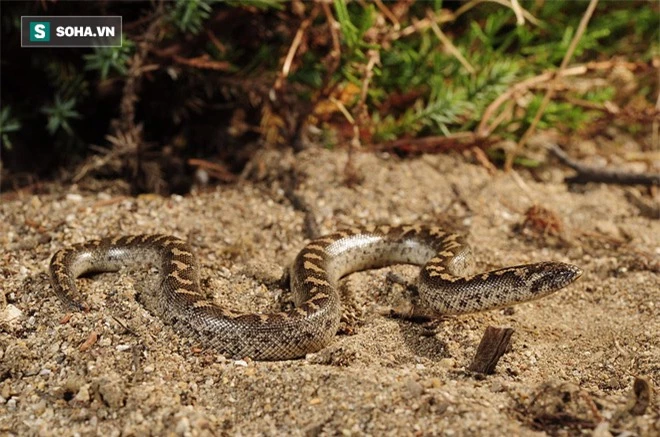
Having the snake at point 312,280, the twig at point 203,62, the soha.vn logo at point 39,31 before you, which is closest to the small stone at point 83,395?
the snake at point 312,280

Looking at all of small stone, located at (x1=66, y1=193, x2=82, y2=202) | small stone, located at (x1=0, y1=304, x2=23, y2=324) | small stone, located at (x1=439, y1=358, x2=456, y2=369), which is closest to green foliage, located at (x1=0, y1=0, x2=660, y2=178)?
small stone, located at (x1=66, y1=193, x2=82, y2=202)

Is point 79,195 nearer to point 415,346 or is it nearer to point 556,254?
point 415,346

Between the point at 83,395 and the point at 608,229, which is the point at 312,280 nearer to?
the point at 83,395

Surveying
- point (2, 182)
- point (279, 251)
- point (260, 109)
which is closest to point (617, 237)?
point (279, 251)

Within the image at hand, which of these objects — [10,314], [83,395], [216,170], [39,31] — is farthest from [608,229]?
[39,31]

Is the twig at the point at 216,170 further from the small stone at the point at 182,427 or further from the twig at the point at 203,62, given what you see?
the small stone at the point at 182,427

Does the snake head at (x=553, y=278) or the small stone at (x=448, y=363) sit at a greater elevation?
the snake head at (x=553, y=278)

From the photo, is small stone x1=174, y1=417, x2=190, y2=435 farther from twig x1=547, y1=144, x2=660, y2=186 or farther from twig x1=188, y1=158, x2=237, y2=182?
twig x1=547, y1=144, x2=660, y2=186
